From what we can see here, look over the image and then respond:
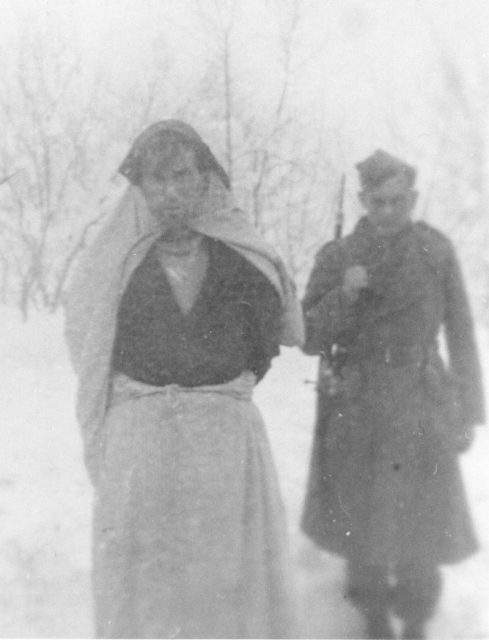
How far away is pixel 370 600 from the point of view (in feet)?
5.73

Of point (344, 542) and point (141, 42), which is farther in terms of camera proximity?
point (141, 42)

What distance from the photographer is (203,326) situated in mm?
1439

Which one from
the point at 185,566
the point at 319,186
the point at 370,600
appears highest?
the point at 319,186

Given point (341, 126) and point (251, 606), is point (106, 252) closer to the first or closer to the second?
point (341, 126)

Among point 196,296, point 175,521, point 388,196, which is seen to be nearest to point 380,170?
point 388,196

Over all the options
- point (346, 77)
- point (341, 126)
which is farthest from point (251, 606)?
point (346, 77)

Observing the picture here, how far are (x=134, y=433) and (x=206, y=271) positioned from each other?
1.32ft

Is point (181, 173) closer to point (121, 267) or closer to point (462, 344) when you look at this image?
point (121, 267)

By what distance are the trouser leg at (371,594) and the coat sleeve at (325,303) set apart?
59 centimetres

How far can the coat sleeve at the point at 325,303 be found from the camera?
1626 millimetres

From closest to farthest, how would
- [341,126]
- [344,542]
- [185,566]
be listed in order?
[185,566] < [344,542] < [341,126]

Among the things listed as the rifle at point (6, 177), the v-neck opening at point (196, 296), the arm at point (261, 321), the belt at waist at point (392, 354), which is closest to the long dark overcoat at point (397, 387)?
the belt at waist at point (392, 354)

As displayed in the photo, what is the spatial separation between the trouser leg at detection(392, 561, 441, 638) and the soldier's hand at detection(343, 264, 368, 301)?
28.2 inches

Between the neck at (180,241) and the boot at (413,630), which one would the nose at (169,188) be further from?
the boot at (413,630)
